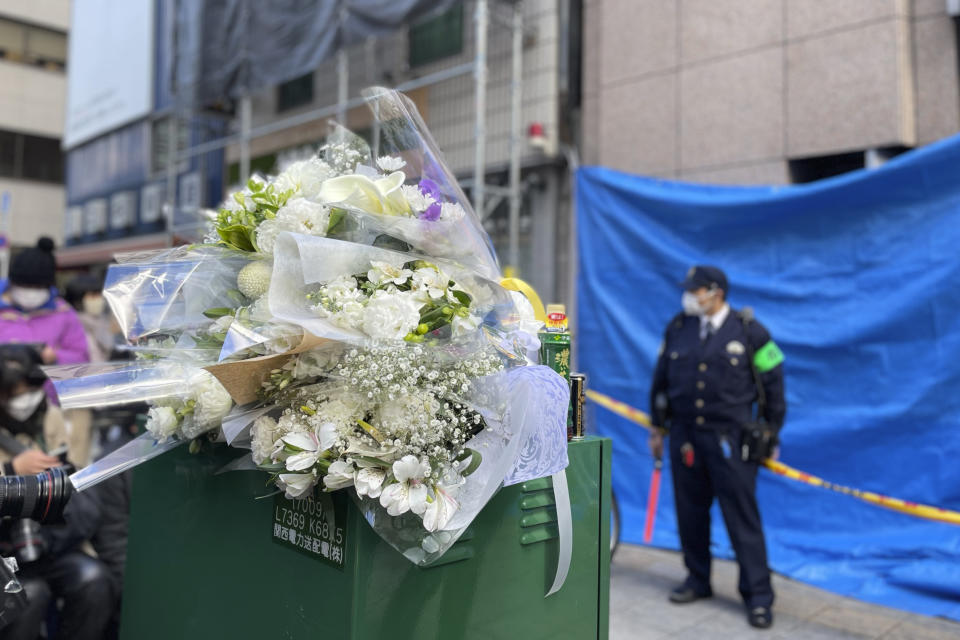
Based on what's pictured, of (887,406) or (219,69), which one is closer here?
(887,406)

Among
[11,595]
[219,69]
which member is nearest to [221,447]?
[11,595]

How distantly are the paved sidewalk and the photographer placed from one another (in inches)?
90.1

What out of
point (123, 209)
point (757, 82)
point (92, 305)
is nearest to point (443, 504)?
point (92, 305)

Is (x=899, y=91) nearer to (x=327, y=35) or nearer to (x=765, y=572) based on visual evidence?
(x=765, y=572)

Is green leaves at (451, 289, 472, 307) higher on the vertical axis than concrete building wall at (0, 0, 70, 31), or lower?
lower

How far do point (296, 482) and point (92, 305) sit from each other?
18.0 feet

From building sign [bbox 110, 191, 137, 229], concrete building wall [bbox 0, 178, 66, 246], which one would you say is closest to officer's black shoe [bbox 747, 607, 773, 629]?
building sign [bbox 110, 191, 137, 229]

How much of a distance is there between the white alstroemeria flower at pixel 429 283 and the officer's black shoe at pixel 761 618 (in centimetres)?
302

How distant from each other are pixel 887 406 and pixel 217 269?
3919 mm

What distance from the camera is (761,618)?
376 cm

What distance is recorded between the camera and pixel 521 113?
8453 millimetres

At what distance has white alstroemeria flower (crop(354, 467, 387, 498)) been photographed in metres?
1.45

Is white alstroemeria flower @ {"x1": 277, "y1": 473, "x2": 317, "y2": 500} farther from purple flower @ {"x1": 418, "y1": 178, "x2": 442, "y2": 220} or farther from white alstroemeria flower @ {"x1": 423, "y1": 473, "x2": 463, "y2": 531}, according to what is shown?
purple flower @ {"x1": 418, "y1": 178, "x2": 442, "y2": 220}

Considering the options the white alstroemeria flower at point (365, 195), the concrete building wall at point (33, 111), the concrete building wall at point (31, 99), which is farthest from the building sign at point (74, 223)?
the white alstroemeria flower at point (365, 195)
